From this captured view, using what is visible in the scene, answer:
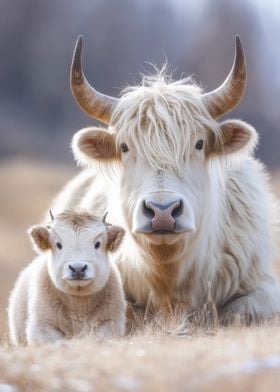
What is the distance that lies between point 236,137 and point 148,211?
5.28 ft

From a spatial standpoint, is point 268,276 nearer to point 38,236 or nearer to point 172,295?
point 172,295

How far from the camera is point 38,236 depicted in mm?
8758

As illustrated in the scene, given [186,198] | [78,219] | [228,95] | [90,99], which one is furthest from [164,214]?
[90,99]

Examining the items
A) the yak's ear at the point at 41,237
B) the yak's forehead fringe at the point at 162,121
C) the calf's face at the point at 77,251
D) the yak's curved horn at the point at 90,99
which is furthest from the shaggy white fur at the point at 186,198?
the yak's ear at the point at 41,237

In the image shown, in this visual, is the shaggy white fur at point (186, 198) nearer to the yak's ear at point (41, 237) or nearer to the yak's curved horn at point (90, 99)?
the yak's curved horn at point (90, 99)

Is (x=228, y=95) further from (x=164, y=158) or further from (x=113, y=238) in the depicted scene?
(x=113, y=238)

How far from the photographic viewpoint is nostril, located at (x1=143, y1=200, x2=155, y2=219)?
8602 millimetres

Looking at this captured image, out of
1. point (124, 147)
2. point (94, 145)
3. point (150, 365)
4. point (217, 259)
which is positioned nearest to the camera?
point (150, 365)

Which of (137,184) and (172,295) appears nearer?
(137,184)

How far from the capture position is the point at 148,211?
28.4 ft

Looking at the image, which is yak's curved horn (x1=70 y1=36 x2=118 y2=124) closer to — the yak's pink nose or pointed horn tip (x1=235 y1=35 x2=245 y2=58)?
pointed horn tip (x1=235 y1=35 x2=245 y2=58)

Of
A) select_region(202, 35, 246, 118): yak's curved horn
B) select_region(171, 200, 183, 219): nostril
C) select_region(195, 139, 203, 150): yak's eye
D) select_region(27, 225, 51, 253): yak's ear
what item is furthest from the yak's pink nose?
select_region(202, 35, 246, 118): yak's curved horn

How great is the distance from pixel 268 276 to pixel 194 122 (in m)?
1.88

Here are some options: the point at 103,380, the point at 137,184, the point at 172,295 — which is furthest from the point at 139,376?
the point at 172,295
